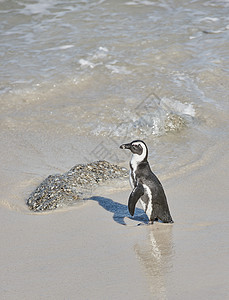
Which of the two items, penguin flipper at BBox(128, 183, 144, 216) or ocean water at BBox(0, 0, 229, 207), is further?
ocean water at BBox(0, 0, 229, 207)

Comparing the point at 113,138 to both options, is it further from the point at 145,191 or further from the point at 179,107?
the point at 145,191

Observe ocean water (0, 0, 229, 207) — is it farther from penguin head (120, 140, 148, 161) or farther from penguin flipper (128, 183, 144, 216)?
penguin flipper (128, 183, 144, 216)

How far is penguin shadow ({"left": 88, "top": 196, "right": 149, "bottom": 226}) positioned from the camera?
4.33 metres

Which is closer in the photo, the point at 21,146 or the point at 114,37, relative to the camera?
the point at 21,146

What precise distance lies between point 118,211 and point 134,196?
1.50 ft

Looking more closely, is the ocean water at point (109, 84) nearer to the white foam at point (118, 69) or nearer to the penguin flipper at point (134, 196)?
the white foam at point (118, 69)

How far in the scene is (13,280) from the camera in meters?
3.18

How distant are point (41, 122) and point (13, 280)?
4.47m

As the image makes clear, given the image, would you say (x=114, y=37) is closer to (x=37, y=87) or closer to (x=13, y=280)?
(x=37, y=87)

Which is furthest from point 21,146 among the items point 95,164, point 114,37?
point 114,37

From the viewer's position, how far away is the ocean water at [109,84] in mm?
6270

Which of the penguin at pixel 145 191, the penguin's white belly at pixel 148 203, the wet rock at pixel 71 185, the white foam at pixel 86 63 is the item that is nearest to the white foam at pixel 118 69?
the white foam at pixel 86 63

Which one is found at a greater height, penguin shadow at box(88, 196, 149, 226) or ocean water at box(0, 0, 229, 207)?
penguin shadow at box(88, 196, 149, 226)

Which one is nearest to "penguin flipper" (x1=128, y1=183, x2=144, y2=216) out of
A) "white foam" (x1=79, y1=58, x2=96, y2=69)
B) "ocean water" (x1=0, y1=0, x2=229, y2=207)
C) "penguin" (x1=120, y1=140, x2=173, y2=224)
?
"penguin" (x1=120, y1=140, x2=173, y2=224)
